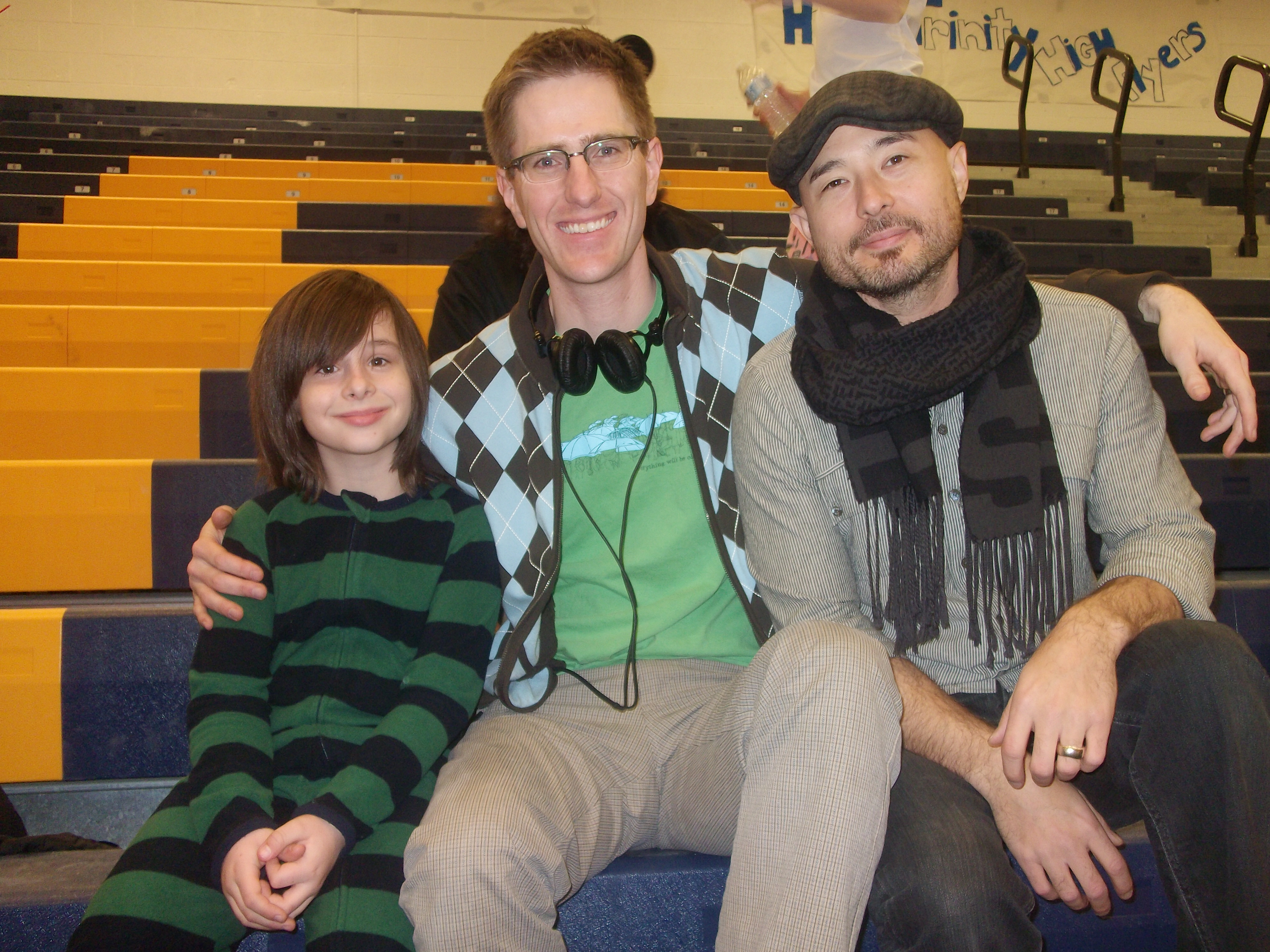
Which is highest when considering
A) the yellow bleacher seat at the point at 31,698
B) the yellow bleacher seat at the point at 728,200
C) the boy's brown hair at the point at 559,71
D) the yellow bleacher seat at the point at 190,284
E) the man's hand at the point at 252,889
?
the yellow bleacher seat at the point at 728,200

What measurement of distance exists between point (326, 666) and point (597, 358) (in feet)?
1.85

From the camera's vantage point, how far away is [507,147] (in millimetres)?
1438

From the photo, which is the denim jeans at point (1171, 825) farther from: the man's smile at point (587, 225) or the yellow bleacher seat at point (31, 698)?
the yellow bleacher seat at point (31, 698)

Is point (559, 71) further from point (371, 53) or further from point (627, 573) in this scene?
point (371, 53)

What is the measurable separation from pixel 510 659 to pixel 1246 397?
996 millimetres

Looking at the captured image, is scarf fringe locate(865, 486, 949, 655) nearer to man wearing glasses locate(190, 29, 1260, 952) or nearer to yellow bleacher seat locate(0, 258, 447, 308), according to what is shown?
man wearing glasses locate(190, 29, 1260, 952)

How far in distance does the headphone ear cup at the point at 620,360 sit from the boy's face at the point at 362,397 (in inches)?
11.3

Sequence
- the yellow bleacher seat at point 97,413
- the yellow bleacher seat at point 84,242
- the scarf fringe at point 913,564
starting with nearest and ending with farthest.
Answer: the scarf fringe at point 913,564 → the yellow bleacher seat at point 97,413 → the yellow bleacher seat at point 84,242

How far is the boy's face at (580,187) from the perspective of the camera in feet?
4.48

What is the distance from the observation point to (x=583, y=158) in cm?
138

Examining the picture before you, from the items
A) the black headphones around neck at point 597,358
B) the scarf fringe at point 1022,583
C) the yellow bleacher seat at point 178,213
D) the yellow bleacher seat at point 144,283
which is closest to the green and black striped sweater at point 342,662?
the black headphones around neck at point 597,358

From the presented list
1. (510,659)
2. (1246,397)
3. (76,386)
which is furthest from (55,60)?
(1246,397)

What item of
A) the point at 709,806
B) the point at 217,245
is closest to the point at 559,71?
the point at 709,806

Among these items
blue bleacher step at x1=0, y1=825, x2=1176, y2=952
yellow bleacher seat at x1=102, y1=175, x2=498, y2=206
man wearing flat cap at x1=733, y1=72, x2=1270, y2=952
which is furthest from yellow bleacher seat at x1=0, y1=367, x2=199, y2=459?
yellow bleacher seat at x1=102, y1=175, x2=498, y2=206
